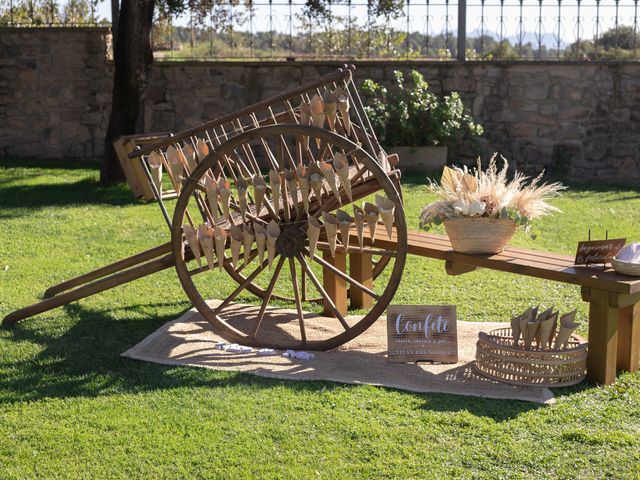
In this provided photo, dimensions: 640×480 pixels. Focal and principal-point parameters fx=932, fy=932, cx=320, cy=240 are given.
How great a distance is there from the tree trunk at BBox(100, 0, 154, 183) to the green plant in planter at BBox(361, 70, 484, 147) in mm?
2356

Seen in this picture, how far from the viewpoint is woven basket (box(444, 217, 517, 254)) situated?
14.6ft

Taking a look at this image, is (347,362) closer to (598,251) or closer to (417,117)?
(598,251)

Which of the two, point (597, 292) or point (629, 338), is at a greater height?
point (597, 292)

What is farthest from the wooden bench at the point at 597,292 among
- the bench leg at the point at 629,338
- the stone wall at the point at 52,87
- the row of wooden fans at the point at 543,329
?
the stone wall at the point at 52,87

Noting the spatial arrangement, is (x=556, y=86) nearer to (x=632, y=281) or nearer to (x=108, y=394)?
(x=632, y=281)

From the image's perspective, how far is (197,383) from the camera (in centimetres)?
421

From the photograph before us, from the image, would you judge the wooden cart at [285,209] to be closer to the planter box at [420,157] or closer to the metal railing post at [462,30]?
the planter box at [420,157]

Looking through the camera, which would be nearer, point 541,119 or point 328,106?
point 328,106

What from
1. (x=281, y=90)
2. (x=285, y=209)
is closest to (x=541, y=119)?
(x=281, y=90)

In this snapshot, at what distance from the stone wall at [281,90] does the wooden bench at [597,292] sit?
235 inches

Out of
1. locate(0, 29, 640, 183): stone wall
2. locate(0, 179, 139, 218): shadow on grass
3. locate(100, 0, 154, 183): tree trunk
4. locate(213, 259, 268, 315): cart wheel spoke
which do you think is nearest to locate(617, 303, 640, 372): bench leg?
locate(213, 259, 268, 315): cart wheel spoke

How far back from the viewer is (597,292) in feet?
13.5

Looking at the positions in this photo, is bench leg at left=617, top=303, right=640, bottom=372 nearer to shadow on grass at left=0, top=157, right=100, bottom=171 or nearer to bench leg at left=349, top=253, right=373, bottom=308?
bench leg at left=349, top=253, right=373, bottom=308

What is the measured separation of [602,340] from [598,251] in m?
0.42
